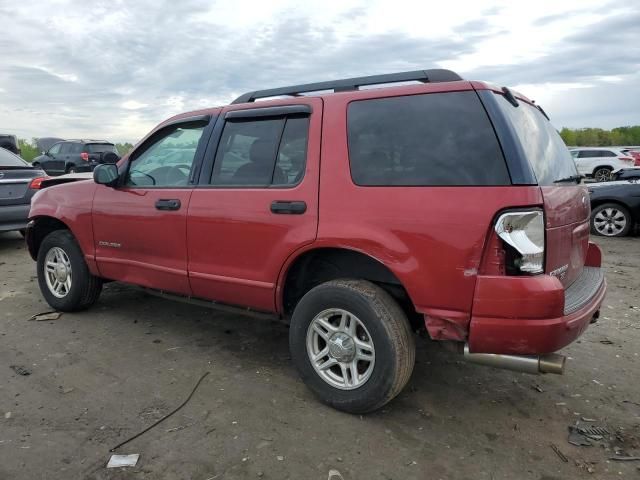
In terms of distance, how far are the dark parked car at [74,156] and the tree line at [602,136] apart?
36.0 metres

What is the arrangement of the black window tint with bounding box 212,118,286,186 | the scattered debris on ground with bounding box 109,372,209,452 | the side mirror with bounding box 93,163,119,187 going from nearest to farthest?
1. the scattered debris on ground with bounding box 109,372,209,452
2. the black window tint with bounding box 212,118,286,186
3. the side mirror with bounding box 93,163,119,187

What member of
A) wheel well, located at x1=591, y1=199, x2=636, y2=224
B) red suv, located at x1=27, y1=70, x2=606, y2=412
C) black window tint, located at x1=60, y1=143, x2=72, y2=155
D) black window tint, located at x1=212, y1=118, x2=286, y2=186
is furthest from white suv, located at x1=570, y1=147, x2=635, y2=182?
black window tint, located at x1=212, y1=118, x2=286, y2=186

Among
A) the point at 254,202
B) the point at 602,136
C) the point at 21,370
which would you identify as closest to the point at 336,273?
the point at 254,202

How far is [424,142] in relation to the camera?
2.80 m

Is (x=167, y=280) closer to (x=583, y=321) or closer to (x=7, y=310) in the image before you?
(x=7, y=310)

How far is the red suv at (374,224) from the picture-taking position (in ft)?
8.34

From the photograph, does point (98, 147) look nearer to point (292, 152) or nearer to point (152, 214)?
point (152, 214)

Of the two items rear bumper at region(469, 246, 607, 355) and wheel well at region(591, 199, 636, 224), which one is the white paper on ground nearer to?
rear bumper at region(469, 246, 607, 355)

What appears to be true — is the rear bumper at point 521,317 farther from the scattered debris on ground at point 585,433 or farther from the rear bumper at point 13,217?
the rear bumper at point 13,217

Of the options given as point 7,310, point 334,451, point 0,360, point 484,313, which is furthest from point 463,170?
point 7,310

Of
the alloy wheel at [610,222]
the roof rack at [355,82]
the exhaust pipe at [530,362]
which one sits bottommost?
the alloy wheel at [610,222]

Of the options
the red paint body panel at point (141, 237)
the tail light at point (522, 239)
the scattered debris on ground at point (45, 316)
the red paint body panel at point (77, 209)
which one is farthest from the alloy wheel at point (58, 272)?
the tail light at point (522, 239)

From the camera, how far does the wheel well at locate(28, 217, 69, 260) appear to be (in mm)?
4902

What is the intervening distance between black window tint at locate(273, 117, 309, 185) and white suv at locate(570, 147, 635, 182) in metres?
22.3
